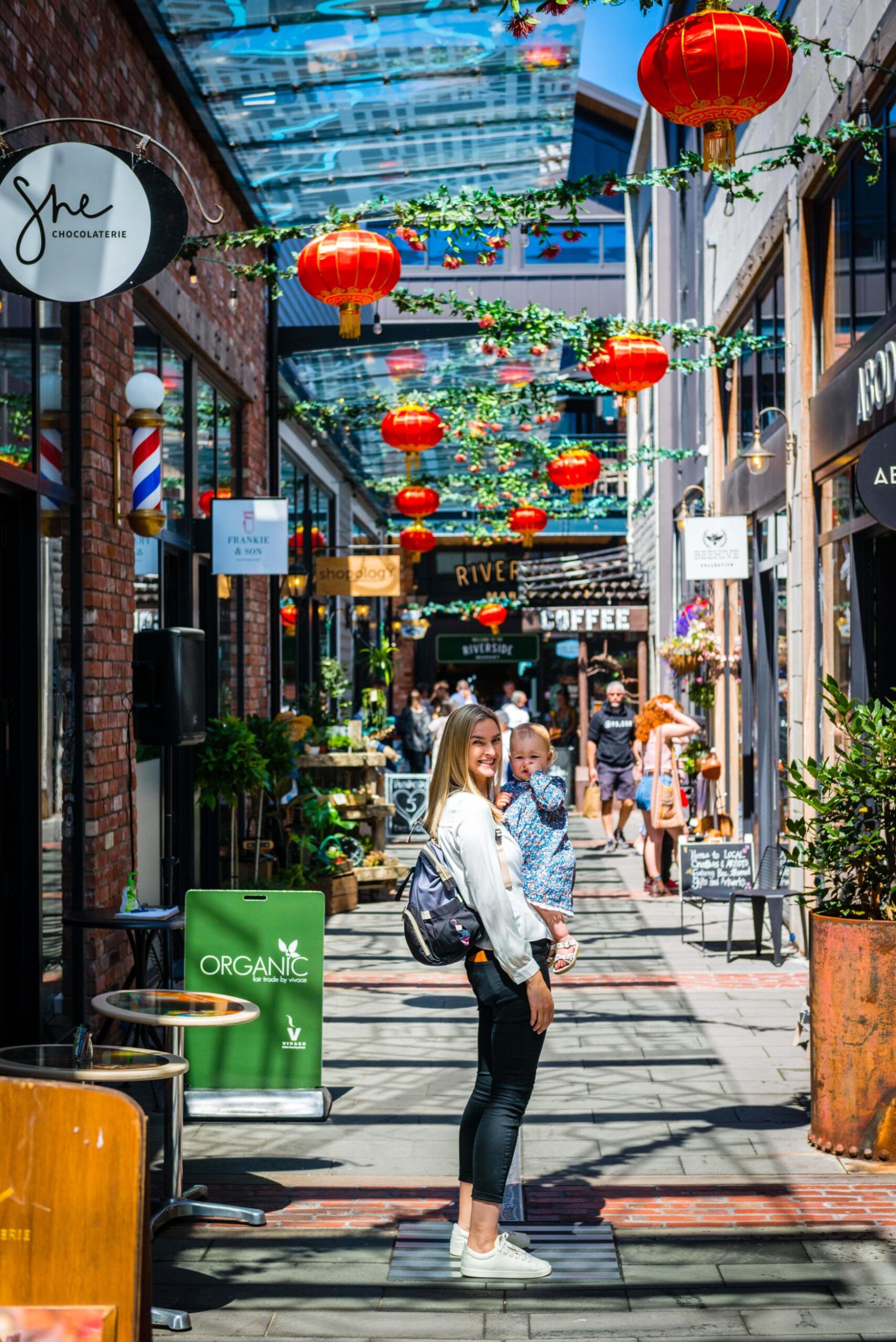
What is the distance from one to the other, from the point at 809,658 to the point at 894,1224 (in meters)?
5.51

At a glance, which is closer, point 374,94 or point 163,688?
point 163,688

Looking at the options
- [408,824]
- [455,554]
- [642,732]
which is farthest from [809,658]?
[455,554]

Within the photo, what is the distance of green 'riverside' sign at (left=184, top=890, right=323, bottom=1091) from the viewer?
5570mm

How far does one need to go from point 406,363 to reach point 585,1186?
1042 centimetres

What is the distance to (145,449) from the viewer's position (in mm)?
7676

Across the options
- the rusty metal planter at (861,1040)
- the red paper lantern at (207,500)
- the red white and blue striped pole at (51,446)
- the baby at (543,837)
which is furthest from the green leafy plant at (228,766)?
the rusty metal planter at (861,1040)

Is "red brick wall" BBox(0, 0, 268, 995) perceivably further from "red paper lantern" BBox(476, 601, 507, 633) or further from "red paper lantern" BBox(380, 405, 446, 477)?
"red paper lantern" BBox(476, 601, 507, 633)

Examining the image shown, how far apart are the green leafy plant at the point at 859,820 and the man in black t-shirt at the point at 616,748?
904 cm

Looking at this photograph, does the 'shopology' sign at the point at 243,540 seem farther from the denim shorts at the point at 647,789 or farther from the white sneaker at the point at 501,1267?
the white sneaker at the point at 501,1267

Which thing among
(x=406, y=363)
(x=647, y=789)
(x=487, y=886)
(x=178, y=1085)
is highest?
(x=406, y=363)

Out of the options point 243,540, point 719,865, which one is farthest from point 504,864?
point 243,540

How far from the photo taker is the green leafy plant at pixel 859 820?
5574 millimetres

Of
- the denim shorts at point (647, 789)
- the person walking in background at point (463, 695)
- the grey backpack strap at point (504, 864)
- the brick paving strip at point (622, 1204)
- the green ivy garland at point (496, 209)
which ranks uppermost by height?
Answer: the green ivy garland at point (496, 209)

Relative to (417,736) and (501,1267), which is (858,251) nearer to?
(501,1267)
